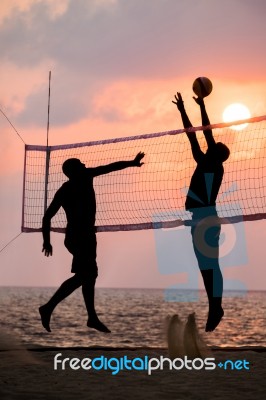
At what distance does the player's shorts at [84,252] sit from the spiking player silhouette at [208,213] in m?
1.40

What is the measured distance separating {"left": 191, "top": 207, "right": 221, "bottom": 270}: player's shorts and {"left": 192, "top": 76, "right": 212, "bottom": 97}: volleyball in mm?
1550

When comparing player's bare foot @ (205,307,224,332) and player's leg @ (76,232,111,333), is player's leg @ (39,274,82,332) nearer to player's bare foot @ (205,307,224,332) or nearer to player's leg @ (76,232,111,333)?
player's leg @ (76,232,111,333)

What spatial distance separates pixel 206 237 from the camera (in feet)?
34.2

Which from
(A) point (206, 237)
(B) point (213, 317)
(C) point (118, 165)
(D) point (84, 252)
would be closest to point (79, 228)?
(D) point (84, 252)

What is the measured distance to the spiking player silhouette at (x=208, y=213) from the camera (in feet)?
34.4

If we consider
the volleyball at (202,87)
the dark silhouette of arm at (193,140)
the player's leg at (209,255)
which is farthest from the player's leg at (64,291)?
the volleyball at (202,87)

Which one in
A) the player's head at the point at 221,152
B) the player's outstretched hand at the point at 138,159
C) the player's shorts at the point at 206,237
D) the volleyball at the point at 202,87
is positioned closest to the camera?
the player's shorts at the point at 206,237

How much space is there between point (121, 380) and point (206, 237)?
200cm

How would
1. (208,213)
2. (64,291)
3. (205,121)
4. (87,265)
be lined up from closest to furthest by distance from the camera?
(208,213), (205,121), (87,265), (64,291)

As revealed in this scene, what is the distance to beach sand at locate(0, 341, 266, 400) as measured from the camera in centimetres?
909

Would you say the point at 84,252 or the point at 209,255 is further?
the point at 84,252

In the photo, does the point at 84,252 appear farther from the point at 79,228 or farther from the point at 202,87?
the point at 202,87

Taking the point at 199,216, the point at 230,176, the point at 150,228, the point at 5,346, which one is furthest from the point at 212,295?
the point at 5,346

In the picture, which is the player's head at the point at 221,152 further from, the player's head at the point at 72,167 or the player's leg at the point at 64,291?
the player's leg at the point at 64,291
